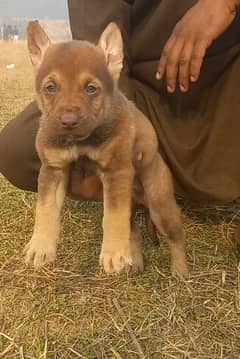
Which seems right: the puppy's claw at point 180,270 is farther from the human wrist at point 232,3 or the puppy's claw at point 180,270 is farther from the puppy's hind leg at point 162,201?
the human wrist at point 232,3

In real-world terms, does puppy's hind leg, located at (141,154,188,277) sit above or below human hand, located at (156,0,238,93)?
below

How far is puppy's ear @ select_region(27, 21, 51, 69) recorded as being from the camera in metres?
2.10

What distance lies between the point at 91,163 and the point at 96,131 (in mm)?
153

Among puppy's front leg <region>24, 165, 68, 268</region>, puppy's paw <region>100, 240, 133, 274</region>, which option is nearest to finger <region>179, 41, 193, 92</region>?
puppy's front leg <region>24, 165, 68, 268</region>

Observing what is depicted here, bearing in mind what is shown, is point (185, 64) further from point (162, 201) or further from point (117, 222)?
point (117, 222)

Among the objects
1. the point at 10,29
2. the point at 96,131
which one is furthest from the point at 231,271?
the point at 10,29

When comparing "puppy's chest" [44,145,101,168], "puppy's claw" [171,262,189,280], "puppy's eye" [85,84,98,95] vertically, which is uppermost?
"puppy's eye" [85,84,98,95]

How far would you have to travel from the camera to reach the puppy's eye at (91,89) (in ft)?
6.32

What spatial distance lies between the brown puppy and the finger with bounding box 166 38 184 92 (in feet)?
0.94

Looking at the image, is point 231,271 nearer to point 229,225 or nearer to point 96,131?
point 229,225

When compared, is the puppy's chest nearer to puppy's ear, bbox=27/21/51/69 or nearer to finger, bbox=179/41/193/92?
puppy's ear, bbox=27/21/51/69

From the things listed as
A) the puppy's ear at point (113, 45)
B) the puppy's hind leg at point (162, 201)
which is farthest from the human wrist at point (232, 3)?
the puppy's hind leg at point (162, 201)

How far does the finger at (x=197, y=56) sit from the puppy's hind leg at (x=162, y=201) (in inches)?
14.5

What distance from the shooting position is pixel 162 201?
2.48 metres
